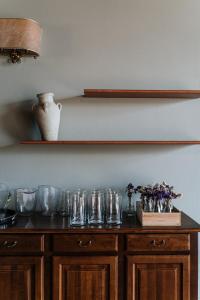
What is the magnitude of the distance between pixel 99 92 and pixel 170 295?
1388 millimetres

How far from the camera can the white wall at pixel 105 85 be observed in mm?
2445

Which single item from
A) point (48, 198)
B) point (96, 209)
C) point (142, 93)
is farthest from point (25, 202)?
point (142, 93)

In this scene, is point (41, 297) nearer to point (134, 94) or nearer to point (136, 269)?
point (136, 269)

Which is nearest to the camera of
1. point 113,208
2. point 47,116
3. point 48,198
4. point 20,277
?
point 20,277

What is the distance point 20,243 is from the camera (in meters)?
1.94

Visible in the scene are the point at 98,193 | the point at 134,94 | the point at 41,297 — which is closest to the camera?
the point at 41,297

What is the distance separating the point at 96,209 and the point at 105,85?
0.94 m

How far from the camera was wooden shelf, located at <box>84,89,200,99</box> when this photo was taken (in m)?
2.27

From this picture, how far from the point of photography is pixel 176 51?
2.47 metres

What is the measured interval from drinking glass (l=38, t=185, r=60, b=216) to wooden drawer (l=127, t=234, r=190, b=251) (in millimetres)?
685

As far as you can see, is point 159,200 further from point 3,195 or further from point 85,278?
point 3,195

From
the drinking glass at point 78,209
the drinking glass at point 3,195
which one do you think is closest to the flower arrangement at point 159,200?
the drinking glass at point 78,209

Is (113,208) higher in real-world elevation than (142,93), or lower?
lower

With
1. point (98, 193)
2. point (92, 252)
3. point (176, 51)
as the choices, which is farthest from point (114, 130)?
point (92, 252)
